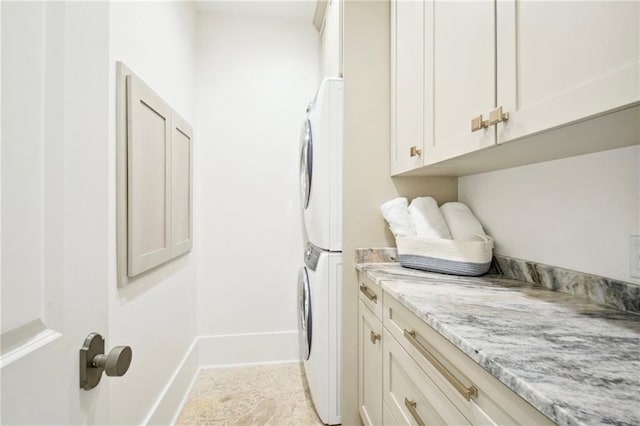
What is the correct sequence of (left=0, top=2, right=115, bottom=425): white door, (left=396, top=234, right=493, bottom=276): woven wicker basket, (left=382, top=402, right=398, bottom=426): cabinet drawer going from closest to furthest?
(left=0, top=2, right=115, bottom=425): white door < (left=382, top=402, right=398, bottom=426): cabinet drawer < (left=396, top=234, right=493, bottom=276): woven wicker basket

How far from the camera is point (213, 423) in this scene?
1.75 metres

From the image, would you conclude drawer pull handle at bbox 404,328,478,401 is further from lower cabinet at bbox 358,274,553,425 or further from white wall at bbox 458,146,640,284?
white wall at bbox 458,146,640,284

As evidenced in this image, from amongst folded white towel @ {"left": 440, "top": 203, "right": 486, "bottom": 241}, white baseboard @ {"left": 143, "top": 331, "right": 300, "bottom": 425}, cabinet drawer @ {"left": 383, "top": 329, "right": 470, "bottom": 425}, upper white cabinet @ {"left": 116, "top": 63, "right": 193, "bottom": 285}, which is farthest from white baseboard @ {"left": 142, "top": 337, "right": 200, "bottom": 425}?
folded white towel @ {"left": 440, "top": 203, "right": 486, "bottom": 241}

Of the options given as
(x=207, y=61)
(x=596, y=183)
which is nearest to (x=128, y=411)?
(x=596, y=183)

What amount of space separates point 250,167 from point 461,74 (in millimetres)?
1789

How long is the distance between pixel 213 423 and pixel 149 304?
0.85 metres

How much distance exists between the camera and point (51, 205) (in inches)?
17.0

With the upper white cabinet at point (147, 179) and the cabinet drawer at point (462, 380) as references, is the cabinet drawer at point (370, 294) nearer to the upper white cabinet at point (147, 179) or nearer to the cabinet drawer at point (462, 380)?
the cabinet drawer at point (462, 380)

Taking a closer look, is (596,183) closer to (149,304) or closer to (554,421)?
(554,421)

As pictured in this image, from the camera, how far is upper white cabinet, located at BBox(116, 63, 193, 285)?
1194mm

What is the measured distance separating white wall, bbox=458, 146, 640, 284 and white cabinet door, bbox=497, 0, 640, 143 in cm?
37

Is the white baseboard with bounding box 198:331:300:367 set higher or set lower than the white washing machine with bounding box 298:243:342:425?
lower

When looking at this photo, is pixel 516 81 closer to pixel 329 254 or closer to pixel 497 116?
pixel 497 116

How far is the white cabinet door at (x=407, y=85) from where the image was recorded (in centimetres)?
135
